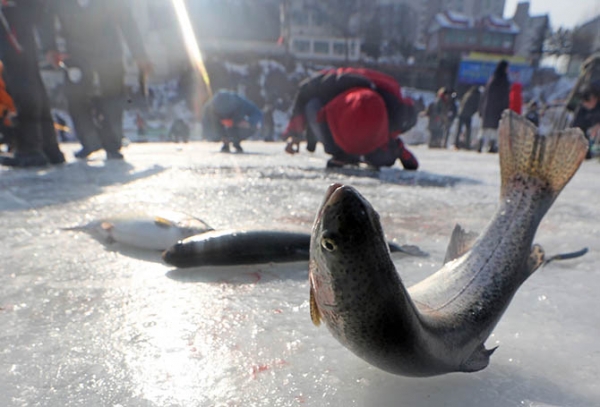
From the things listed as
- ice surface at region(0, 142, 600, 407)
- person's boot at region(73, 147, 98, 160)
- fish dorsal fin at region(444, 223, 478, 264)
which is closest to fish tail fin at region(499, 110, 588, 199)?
fish dorsal fin at region(444, 223, 478, 264)

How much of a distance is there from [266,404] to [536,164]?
1.42 metres

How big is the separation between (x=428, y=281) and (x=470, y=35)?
54.0 meters

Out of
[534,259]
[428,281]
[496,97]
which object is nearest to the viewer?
[428,281]

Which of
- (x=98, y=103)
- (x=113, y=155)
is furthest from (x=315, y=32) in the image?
(x=113, y=155)

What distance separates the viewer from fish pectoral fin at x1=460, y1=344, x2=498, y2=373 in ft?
3.02

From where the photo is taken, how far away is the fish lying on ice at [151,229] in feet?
6.88

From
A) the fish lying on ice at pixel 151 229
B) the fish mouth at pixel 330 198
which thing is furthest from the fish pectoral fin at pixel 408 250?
the fish mouth at pixel 330 198

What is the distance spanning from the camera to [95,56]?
582 cm

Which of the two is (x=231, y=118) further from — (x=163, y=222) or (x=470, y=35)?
(x=470, y=35)

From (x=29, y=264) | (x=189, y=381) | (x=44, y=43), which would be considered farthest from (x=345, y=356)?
(x=44, y=43)

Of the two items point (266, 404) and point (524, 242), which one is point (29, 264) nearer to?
point (266, 404)

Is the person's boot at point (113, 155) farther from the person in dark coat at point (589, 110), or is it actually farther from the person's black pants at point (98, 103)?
the person in dark coat at point (589, 110)

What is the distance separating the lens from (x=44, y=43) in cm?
576

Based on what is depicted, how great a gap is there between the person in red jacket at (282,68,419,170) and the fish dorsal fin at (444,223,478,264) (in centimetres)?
362
